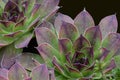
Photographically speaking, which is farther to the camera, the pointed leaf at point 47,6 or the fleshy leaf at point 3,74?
the pointed leaf at point 47,6

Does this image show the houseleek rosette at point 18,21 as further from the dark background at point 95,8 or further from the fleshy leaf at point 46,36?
the dark background at point 95,8

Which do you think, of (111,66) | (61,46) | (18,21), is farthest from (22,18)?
(111,66)

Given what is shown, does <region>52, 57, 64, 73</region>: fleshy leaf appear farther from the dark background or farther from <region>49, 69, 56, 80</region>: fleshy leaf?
the dark background

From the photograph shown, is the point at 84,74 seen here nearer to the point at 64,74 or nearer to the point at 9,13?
the point at 64,74

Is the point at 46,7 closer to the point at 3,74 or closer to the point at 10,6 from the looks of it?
the point at 10,6

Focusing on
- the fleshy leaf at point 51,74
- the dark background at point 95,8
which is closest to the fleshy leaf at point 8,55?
the fleshy leaf at point 51,74

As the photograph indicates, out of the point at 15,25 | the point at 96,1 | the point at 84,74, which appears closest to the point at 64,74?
the point at 84,74
